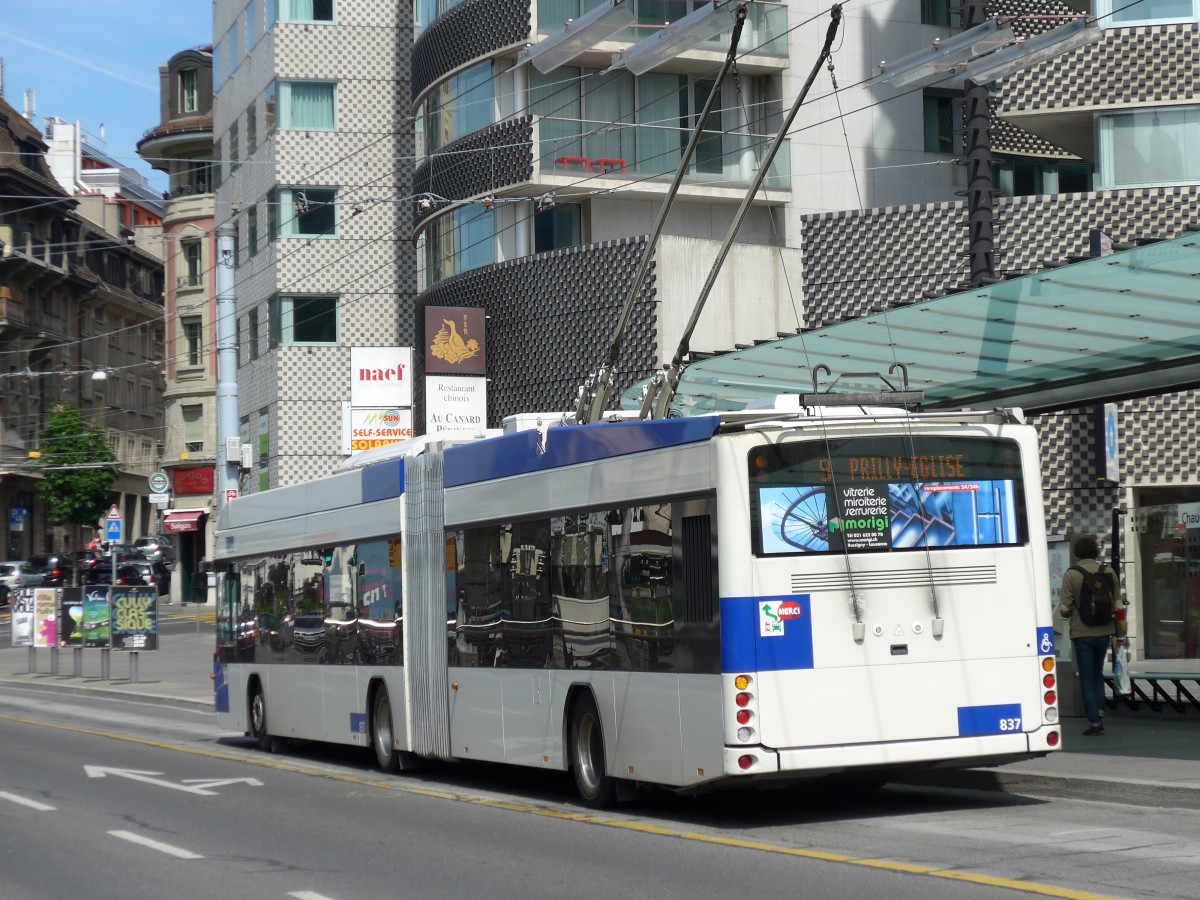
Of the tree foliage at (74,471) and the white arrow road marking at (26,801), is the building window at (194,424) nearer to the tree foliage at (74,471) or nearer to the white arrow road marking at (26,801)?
the tree foliage at (74,471)

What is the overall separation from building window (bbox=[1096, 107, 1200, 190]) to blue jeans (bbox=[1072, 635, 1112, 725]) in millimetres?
14687

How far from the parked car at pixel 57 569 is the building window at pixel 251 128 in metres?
21.2

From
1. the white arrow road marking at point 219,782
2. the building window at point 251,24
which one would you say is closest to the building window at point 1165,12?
the white arrow road marking at point 219,782

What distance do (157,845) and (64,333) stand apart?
270ft

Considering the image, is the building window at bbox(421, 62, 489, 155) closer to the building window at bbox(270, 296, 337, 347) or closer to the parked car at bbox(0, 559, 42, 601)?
the building window at bbox(270, 296, 337, 347)

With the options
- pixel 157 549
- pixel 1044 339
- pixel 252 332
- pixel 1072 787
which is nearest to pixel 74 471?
pixel 157 549

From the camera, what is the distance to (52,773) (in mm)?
18375

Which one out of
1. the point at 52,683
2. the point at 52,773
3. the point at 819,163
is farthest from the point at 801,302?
the point at 52,773

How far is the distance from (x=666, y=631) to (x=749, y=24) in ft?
88.3

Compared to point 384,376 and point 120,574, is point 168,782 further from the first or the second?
point 120,574

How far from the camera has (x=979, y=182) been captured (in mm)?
21938

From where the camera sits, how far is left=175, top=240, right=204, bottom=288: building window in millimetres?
73125

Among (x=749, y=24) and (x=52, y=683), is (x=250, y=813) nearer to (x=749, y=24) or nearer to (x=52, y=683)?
(x=52, y=683)

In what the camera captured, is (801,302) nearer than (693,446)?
No
